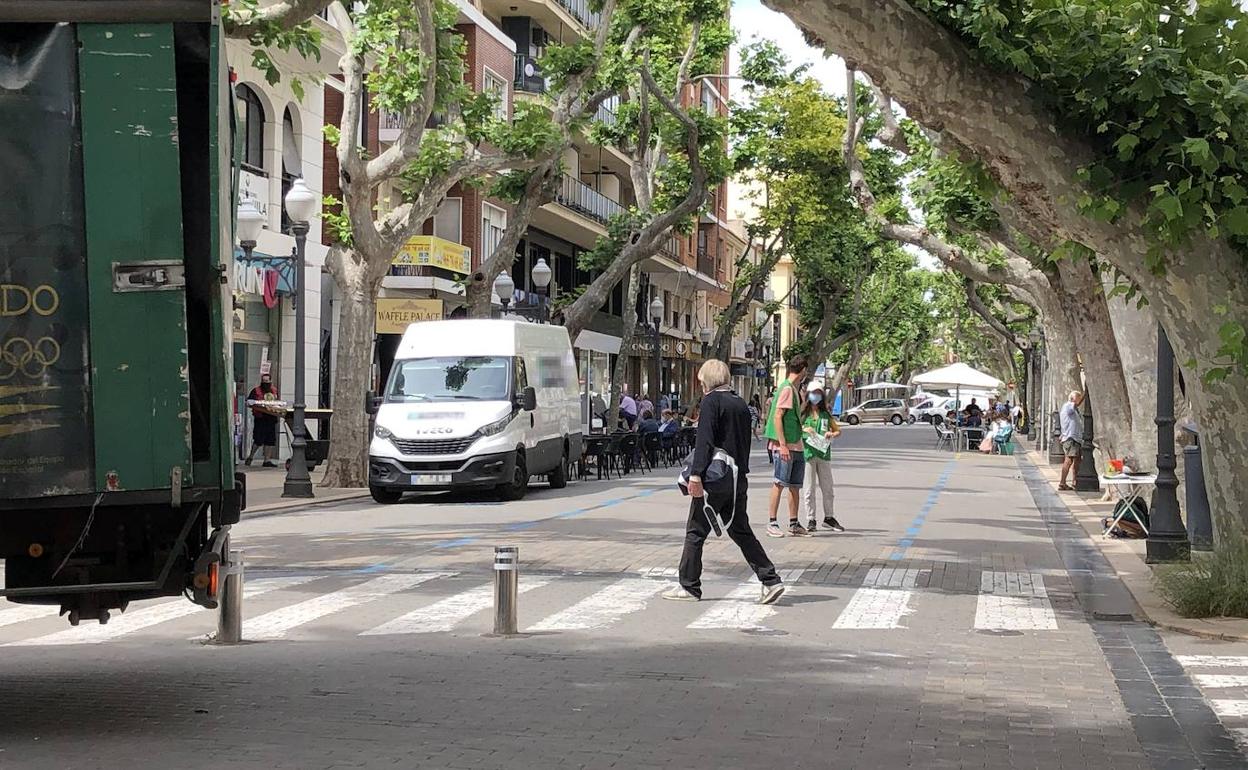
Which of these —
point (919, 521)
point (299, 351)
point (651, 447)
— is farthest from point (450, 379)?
point (651, 447)

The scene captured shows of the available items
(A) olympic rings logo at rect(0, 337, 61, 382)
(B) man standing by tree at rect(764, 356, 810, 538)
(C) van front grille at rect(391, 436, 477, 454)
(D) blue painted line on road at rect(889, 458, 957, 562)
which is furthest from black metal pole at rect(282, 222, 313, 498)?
(A) olympic rings logo at rect(0, 337, 61, 382)

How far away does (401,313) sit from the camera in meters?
37.1

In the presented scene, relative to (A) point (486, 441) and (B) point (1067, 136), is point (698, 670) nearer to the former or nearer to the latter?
(B) point (1067, 136)

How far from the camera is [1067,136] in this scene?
11.6 m

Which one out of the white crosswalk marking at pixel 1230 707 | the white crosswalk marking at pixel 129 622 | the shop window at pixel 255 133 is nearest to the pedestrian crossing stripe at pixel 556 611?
the white crosswalk marking at pixel 129 622

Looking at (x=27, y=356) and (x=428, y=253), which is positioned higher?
(x=428, y=253)

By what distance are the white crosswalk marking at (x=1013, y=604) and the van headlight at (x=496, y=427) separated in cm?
923

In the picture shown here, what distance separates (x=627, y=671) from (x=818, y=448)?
8.88 metres

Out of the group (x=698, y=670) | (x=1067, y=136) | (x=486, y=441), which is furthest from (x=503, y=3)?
(x=698, y=670)

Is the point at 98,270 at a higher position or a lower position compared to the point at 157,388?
higher

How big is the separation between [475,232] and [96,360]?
117ft

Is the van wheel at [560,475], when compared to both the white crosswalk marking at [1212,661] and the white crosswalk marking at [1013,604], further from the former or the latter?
the white crosswalk marking at [1212,661]

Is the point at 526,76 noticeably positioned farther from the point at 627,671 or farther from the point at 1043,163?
the point at 627,671

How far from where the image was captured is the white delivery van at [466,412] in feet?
71.6
